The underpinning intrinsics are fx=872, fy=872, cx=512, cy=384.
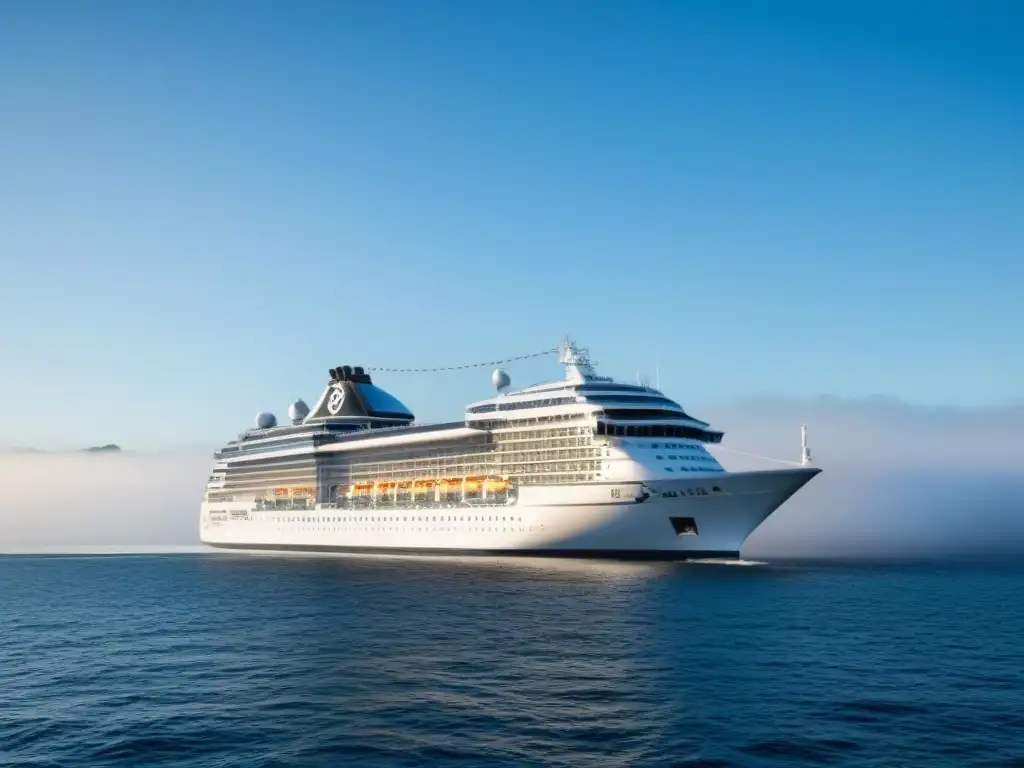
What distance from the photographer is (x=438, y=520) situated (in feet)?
270

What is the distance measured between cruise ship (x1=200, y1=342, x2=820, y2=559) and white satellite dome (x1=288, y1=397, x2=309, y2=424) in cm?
1369

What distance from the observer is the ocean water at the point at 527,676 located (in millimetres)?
22328

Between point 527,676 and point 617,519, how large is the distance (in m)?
37.1

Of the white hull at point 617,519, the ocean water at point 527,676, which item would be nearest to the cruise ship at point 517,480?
the white hull at point 617,519

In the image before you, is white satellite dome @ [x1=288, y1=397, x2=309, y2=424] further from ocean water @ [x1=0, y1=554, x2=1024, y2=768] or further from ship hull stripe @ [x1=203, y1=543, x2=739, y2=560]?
A: ocean water @ [x1=0, y1=554, x2=1024, y2=768]

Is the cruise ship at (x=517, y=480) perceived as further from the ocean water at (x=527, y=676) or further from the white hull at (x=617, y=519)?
the ocean water at (x=527, y=676)

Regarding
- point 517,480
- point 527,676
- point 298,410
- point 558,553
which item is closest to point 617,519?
point 558,553

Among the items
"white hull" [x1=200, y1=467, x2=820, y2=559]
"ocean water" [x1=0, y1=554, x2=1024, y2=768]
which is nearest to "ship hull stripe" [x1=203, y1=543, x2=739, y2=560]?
"white hull" [x1=200, y1=467, x2=820, y2=559]

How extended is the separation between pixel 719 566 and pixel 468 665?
39.3 meters

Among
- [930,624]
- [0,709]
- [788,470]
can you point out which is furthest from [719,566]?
[0,709]

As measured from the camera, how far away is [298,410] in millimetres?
131125

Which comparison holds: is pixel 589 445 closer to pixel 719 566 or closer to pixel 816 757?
pixel 719 566

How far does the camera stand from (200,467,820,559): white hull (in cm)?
6412

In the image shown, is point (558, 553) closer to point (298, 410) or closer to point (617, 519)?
point (617, 519)
